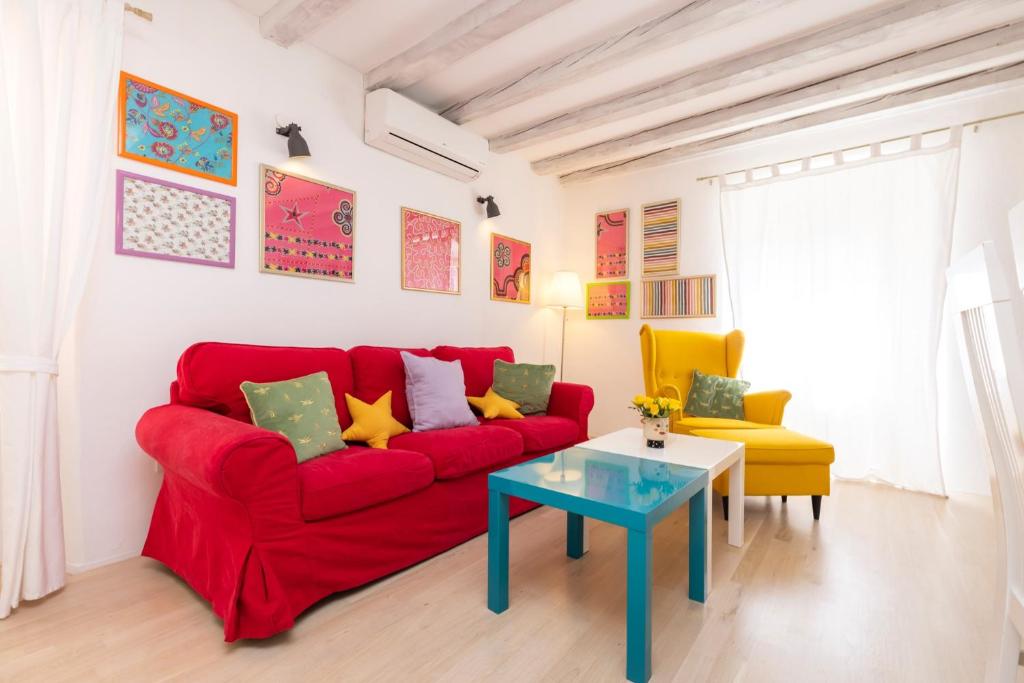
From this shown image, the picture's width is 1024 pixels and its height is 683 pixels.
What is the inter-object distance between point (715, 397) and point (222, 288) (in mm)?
2951

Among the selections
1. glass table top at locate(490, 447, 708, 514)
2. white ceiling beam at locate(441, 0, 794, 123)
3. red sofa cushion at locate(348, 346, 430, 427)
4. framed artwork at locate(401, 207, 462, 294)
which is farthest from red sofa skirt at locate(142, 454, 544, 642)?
white ceiling beam at locate(441, 0, 794, 123)

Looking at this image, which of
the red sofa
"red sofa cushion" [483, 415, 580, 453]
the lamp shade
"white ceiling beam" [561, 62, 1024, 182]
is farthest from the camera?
the lamp shade

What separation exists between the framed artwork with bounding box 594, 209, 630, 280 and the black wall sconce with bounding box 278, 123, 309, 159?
277 cm

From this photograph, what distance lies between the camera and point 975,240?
3.08 metres

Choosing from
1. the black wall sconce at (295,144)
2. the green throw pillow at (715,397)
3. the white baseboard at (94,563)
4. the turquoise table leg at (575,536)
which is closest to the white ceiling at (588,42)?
the black wall sconce at (295,144)

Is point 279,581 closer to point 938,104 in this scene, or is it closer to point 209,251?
point 209,251

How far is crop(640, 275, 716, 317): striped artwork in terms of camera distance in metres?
4.02

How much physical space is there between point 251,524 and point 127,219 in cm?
149

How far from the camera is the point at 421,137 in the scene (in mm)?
3176

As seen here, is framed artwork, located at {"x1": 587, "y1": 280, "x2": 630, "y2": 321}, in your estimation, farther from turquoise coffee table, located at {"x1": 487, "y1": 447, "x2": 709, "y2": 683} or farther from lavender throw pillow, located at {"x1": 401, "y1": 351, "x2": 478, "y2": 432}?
turquoise coffee table, located at {"x1": 487, "y1": 447, "x2": 709, "y2": 683}

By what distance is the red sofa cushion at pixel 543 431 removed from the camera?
9.03ft

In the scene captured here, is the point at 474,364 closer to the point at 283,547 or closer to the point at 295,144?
the point at 295,144

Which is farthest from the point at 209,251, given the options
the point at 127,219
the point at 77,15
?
the point at 77,15

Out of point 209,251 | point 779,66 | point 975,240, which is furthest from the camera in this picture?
point 975,240
